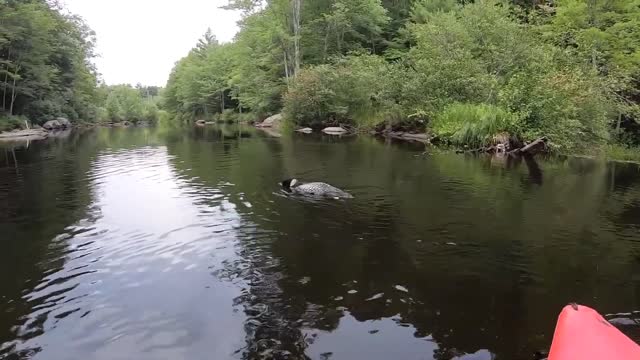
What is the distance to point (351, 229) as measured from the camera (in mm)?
8609

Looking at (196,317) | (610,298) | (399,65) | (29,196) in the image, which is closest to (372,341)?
(196,317)

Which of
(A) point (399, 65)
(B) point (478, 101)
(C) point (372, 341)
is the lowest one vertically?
(C) point (372, 341)

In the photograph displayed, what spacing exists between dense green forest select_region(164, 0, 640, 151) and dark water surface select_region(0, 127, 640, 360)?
796cm

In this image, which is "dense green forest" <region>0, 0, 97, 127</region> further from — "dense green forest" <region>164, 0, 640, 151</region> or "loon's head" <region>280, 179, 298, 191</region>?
"loon's head" <region>280, 179, 298, 191</region>

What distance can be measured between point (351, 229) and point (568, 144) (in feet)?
49.4

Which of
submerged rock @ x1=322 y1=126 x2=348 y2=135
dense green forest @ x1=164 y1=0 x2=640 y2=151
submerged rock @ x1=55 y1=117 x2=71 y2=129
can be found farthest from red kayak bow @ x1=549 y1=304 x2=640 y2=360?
submerged rock @ x1=55 y1=117 x2=71 y2=129

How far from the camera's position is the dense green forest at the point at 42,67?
36125mm

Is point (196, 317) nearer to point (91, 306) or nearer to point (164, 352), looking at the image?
point (164, 352)

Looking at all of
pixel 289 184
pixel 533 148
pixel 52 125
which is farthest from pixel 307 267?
pixel 52 125

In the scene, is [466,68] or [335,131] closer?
[466,68]

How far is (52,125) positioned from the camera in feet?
141

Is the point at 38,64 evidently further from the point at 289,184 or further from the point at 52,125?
the point at 289,184

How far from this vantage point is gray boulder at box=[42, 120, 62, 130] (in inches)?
1662

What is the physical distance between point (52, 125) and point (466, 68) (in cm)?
3577
